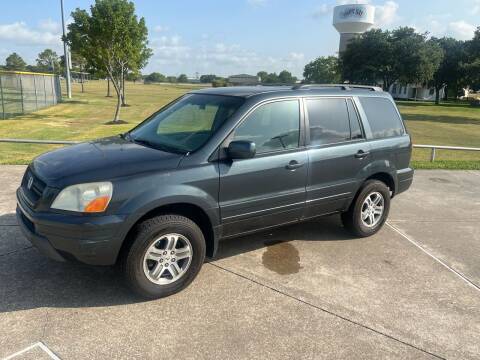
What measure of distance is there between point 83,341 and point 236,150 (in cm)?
190

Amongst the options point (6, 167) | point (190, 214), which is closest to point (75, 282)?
point (190, 214)

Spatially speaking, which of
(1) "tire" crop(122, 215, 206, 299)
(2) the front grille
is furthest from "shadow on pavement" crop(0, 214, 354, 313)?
(2) the front grille

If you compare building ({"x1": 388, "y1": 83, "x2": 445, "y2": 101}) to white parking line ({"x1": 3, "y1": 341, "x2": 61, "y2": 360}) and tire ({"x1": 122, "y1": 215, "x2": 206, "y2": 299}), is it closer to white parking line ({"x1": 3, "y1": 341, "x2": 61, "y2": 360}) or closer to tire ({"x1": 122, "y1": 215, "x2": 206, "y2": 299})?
tire ({"x1": 122, "y1": 215, "x2": 206, "y2": 299})

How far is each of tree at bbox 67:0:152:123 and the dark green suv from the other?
19.5 metres

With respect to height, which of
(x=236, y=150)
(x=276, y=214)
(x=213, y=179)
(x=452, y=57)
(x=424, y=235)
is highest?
(x=452, y=57)

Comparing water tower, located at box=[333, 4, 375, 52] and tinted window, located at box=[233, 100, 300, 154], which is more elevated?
water tower, located at box=[333, 4, 375, 52]

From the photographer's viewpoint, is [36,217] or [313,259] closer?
[36,217]

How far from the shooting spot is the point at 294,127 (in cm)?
426

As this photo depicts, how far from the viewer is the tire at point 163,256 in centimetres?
337

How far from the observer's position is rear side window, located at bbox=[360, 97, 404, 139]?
500 centimetres

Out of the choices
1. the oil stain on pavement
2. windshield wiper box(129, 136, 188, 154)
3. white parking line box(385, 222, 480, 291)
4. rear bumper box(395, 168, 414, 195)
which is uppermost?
windshield wiper box(129, 136, 188, 154)

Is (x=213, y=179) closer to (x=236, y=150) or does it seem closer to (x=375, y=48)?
(x=236, y=150)

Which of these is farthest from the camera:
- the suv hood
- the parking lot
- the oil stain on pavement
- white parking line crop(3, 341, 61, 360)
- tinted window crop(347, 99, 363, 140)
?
tinted window crop(347, 99, 363, 140)

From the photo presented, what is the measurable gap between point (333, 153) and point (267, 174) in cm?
94
